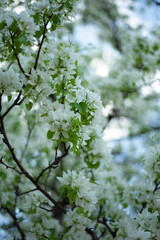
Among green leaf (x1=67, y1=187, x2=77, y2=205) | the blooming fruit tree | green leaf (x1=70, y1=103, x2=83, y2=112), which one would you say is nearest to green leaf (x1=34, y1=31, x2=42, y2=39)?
the blooming fruit tree

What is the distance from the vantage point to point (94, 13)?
6895mm

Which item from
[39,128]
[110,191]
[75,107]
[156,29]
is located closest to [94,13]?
[156,29]

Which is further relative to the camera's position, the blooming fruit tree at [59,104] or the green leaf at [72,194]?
the green leaf at [72,194]

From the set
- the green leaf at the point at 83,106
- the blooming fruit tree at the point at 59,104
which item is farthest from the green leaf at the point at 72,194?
the green leaf at the point at 83,106

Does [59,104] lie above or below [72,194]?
above

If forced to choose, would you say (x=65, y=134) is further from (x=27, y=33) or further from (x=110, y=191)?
(x=110, y=191)

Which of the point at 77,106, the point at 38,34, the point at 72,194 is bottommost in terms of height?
the point at 72,194

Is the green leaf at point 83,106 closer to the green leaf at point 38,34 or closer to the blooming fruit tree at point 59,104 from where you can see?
the blooming fruit tree at point 59,104

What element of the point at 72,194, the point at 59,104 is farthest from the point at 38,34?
the point at 72,194

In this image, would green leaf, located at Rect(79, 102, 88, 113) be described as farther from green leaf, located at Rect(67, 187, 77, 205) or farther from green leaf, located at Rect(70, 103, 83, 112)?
green leaf, located at Rect(67, 187, 77, 205)

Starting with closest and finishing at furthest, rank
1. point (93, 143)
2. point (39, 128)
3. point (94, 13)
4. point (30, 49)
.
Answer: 1. point (30, 49)
2. point (93, 143)
3. point (39, 128)
4. point (94, 13)

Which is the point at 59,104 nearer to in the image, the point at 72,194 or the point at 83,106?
the point at 83,106

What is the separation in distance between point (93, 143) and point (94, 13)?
583 cm

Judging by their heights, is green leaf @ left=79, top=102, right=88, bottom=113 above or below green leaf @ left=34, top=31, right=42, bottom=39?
below
